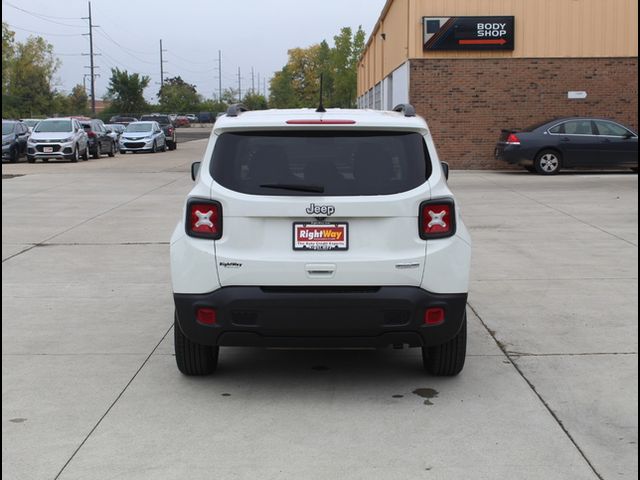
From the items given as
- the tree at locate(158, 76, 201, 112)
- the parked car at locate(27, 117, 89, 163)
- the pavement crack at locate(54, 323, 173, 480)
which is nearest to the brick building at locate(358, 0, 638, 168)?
the parked car at locate(27, 117, 89, 163)

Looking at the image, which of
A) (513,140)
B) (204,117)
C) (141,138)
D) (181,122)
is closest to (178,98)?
(204,117)

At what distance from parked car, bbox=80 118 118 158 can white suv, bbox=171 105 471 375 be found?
108 feet

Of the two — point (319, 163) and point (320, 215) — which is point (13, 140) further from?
point (320, 215)

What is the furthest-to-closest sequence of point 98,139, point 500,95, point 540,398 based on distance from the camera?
1. point 98,139
2. point 500,95
3. point 540,398

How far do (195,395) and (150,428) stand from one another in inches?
25.1

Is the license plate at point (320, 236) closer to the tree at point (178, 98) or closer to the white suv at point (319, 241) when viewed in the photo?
the white suv at point (319, 241)

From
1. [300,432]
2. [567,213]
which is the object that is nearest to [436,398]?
[300,432]

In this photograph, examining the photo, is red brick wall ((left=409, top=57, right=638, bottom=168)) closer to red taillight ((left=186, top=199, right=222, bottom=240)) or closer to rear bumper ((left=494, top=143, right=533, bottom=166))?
rear bumper ((left=494, top=143, right=533, bottom=166))

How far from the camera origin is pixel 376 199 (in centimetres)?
521

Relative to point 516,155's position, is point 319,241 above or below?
below

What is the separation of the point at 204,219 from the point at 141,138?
38328 millimetres

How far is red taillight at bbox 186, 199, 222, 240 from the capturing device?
5238mm

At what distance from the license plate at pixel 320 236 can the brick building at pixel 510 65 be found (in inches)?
889

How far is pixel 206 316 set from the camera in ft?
17.4
